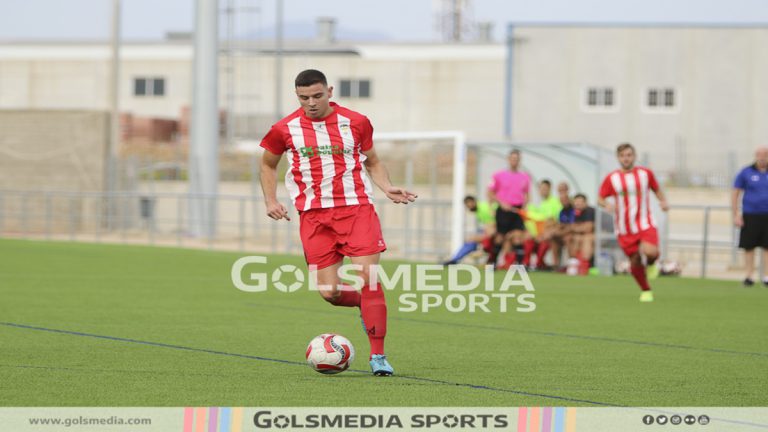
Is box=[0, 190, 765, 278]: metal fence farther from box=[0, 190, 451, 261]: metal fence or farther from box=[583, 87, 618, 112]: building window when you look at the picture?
box=[583, 87, 618, 112]: building window

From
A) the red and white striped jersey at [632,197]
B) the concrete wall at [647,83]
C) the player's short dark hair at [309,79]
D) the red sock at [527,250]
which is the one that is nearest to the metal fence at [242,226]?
the red sock at [527,250]

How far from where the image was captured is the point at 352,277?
8727 millimetres

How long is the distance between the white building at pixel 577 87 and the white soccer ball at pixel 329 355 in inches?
1353

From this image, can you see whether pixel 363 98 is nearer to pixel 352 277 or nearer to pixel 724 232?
pixel 724 232

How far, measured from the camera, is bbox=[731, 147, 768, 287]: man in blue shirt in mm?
18328

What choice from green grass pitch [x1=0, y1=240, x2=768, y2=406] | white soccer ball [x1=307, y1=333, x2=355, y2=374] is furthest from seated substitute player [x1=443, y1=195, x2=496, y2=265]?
white soccer ball [x1=307, y1=333, x2=355, y2=374]

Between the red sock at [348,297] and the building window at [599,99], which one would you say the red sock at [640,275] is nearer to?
the red sock at [348,297]

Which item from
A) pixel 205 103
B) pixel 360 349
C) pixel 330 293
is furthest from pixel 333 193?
pixel 205 103
